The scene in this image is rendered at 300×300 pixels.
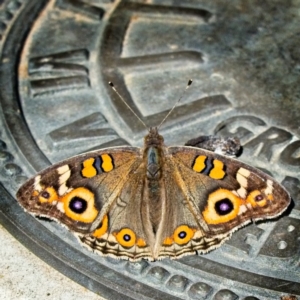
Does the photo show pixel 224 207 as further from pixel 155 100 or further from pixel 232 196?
pixel 155 100

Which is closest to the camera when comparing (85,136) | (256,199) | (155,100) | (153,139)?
(256,199)

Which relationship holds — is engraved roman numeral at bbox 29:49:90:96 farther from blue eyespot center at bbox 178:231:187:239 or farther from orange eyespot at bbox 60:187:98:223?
blue eyespot center at bbox 178:231:187:239

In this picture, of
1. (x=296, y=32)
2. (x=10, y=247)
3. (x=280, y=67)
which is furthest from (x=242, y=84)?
(x=10, y=247)

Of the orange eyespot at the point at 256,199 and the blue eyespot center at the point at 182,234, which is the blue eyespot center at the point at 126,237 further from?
the orange eyespot at the point at 256,199

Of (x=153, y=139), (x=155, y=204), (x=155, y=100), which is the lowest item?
(x=155, y=204)

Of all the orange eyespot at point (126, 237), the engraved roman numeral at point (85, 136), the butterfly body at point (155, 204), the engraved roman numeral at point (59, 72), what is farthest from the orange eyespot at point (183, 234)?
the engraved roman numeral at point (59, 72)

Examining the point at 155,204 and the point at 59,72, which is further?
the point at 59,72

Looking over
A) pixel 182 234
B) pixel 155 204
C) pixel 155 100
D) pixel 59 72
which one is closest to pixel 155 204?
pixel 155 204
